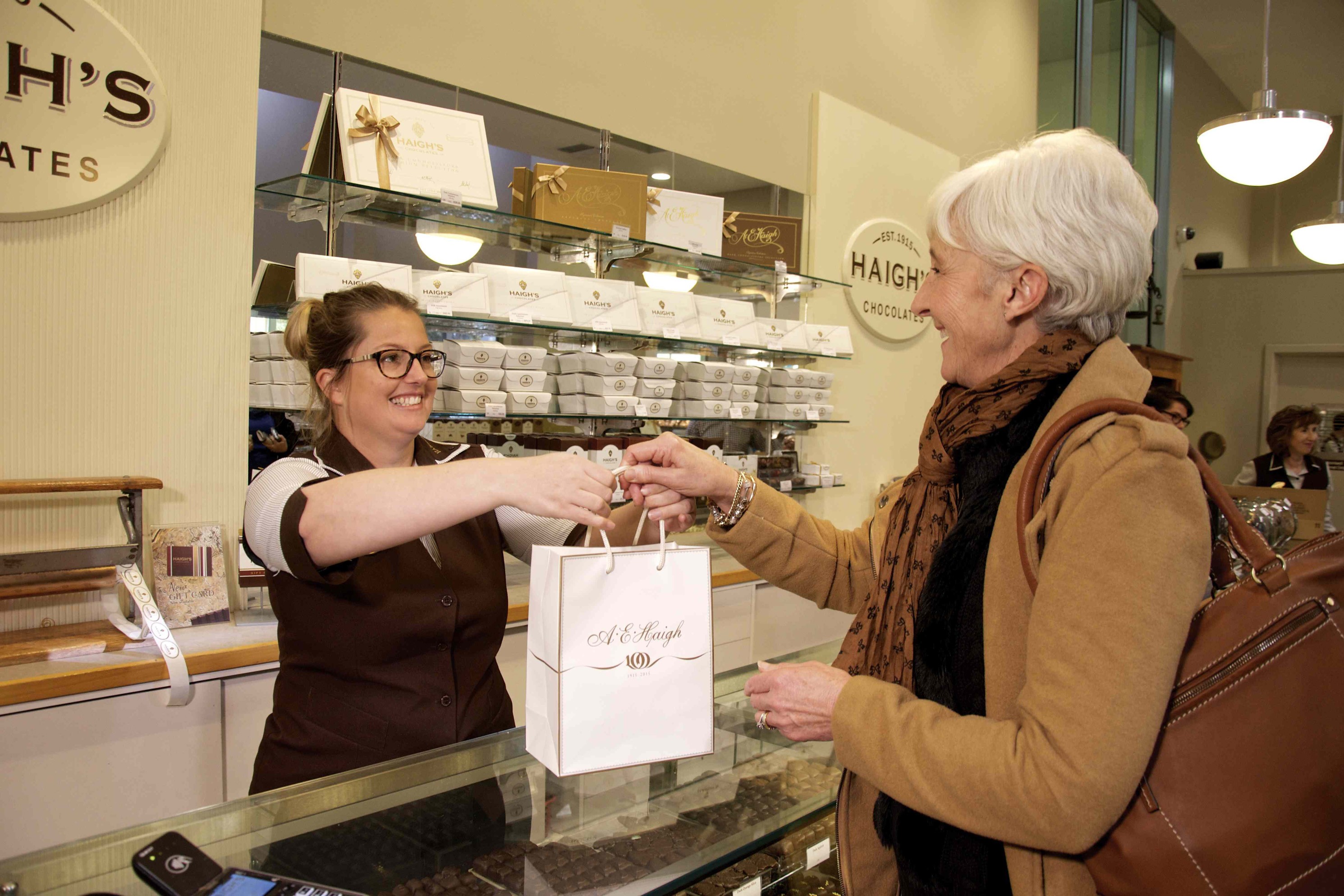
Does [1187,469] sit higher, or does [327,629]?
[1187,469]

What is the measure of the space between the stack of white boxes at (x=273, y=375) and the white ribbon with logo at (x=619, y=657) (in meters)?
1.73

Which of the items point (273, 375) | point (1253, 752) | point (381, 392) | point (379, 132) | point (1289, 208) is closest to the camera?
point (1253, 752)

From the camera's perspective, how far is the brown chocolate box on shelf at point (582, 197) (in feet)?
11.2

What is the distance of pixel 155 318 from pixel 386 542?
4.99 feet

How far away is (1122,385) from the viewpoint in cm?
113

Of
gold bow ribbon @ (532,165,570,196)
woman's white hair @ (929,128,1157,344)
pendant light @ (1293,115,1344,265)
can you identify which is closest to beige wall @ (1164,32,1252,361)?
pendant light @ (1293,115,1344,265)

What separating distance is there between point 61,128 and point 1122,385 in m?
2.55

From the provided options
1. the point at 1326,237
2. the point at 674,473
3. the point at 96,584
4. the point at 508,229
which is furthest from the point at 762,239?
the point at 1326,237

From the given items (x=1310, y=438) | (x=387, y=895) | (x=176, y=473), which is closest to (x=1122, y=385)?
(x=387, y=895)

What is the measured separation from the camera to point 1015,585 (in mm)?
1094

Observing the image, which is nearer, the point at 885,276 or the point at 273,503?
the point at 273,503

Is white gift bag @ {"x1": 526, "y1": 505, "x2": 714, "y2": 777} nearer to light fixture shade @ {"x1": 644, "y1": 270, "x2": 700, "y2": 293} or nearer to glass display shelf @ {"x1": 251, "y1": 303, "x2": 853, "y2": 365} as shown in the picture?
glass display shelf @ {"x1": 251, "y1": 303, "x2": 853, "y2": 365}

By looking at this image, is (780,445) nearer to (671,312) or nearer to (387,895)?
(671,312)

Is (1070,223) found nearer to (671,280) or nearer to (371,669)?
(371,669)
